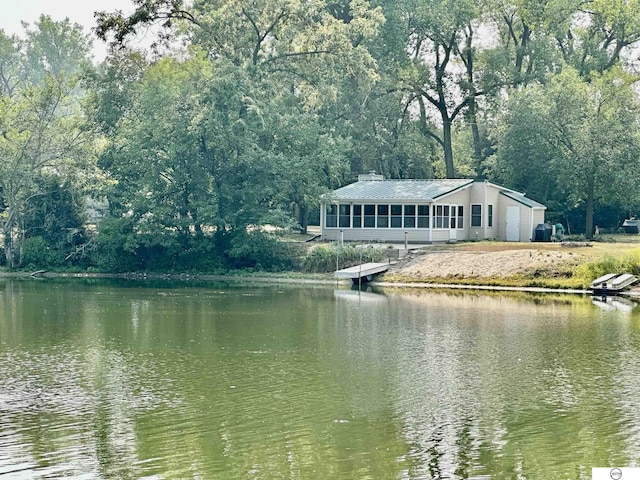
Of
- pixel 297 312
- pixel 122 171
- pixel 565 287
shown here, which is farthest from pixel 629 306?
pixel 122 171

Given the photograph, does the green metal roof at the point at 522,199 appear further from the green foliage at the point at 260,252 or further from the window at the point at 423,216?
the green foliage at the point at 260,252

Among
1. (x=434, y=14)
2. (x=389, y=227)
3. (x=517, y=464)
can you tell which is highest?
(x=434, y=14)

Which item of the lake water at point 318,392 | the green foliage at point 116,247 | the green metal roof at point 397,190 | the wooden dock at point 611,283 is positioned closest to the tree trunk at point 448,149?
the green metal roof at point 397,190

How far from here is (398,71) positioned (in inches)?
2598

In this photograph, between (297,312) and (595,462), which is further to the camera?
(297,312)

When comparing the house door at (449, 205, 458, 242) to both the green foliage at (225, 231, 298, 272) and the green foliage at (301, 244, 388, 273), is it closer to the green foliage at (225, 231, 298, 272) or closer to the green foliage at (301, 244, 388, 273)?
the green foliage at (301, 244, 388, 273)

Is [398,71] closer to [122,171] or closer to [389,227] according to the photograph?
[389,227]

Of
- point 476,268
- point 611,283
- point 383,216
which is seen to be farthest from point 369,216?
point 611,283

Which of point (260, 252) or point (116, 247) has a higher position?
point (116, 247)

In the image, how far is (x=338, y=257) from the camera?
50.5 metres

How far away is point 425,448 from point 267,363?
8.39m

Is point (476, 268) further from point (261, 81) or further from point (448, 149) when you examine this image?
point (448, 149)

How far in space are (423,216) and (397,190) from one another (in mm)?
2727

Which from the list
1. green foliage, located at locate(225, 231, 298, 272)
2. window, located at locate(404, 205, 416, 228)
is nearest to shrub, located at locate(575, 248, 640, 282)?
window, located at locate(404, 205, 416, 228)
